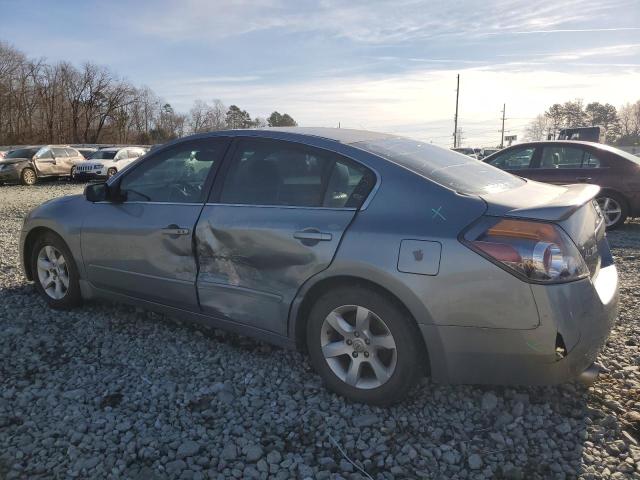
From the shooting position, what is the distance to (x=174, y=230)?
3527mm

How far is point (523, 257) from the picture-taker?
2.44 metres

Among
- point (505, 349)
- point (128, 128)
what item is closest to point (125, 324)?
point (505, 349)

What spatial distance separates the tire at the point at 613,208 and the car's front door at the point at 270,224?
685cm

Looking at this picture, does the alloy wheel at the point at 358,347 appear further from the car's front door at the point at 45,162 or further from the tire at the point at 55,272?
the car's front door at the point at 45,162

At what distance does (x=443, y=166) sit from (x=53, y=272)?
343 centimetres

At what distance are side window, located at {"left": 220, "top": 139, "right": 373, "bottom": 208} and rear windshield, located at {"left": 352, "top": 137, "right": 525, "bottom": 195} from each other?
0.22 meters

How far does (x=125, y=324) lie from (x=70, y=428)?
147 cm

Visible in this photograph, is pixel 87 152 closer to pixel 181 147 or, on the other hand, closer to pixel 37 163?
pixel 37 163

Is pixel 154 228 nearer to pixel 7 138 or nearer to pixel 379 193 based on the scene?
pixel 379 193

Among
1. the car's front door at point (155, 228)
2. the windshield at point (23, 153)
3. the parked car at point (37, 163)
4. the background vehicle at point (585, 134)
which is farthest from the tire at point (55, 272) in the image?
the background vehicle at point (585, 134)

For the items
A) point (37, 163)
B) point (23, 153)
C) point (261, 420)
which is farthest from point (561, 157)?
point (23, 153)

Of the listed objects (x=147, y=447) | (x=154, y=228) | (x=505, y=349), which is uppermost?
(x=154, y=228)

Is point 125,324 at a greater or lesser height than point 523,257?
lesser

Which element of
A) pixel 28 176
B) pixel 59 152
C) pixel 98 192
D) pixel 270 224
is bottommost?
pixel 28 176
